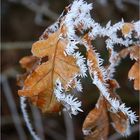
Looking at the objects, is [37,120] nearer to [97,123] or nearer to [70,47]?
[97,123]

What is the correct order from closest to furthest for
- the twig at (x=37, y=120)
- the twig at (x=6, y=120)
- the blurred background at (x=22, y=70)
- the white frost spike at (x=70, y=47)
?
the white frost spike at (x=70, y=47), the twig at (x=37, y=120), the blurred background at (x=22, y=70), the twig at (x=6, y=120)

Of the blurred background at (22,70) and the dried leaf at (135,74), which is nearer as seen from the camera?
the dried leaf at (135,74)

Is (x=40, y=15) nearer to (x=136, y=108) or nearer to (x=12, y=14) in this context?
(x=12, y=14)

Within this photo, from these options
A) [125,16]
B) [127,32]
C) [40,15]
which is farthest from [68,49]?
[125,16]

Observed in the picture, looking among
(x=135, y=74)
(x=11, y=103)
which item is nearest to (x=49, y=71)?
(x=135, y=74)

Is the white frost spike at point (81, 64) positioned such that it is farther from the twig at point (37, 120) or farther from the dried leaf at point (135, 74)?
the twig at point (37, 120)

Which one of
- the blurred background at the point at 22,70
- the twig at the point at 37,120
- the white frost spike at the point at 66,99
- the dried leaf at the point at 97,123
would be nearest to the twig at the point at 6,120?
the blurred background at the point at 22,70
